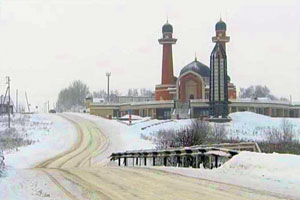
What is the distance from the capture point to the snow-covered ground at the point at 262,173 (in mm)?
13375

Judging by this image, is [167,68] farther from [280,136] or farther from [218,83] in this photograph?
[280,136]

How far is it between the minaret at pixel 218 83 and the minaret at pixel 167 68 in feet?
76.3

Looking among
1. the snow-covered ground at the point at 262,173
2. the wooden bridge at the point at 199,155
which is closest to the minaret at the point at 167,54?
the wooden bridge at the point at 199,155

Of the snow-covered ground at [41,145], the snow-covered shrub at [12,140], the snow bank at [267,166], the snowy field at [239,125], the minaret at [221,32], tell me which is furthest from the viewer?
the minaret at [221,32]

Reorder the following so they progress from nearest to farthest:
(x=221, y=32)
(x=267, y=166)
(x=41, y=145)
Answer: (x=267, y=166) < (x=41, y=145) < (x=221, y=32)

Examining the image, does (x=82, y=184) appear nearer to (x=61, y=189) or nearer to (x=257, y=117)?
(x=61, y=189)

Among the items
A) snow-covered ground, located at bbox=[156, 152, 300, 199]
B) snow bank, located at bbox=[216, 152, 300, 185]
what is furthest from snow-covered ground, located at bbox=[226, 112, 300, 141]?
snow-covered ground, located at bbox=[156, 152, 300, 199]

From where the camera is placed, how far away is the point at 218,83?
8812 centimetres

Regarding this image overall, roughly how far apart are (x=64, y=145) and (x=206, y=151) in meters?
40.0

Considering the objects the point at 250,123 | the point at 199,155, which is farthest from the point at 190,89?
the point at 199,155

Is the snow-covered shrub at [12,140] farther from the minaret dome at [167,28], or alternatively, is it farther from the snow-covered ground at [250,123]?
the minaret dome at [167,28]

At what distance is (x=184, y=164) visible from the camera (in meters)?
24.0

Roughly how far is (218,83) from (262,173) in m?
73.0

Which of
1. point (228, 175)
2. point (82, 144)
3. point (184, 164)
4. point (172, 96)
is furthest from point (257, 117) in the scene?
point (228, 175)
